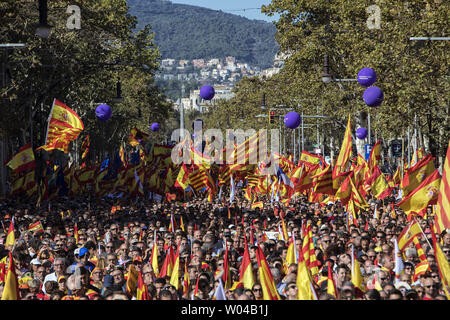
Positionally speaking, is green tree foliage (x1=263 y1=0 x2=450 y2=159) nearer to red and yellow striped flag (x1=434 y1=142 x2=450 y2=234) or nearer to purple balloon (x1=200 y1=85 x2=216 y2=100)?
purple balloon (x1=200 y1=85 x2=216 y2=100)

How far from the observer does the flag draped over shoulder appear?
72.6ft

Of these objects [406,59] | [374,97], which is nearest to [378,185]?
[374,97]

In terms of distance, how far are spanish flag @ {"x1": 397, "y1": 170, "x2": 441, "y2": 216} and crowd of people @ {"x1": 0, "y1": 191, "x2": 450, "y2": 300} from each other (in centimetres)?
57

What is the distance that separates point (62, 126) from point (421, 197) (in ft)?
35.2

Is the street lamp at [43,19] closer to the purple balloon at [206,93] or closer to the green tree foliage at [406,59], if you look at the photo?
the green tree foliage at [406,59]

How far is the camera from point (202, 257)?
1189cm

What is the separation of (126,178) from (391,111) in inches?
331

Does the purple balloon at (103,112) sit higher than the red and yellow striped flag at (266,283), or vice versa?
the purple balloon at (103,112)

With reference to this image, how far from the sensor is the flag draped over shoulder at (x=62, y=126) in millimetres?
22122

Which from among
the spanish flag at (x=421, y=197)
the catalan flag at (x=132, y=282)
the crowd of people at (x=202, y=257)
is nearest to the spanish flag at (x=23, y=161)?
the crowd of people at (x=202, y=257)

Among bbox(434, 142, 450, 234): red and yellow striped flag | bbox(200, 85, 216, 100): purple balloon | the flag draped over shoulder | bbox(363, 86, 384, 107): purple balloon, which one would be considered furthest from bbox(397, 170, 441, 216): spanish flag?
bbox(200, 85, 216, 100): purple balloon

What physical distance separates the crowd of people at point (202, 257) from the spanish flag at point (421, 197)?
0.57 m
